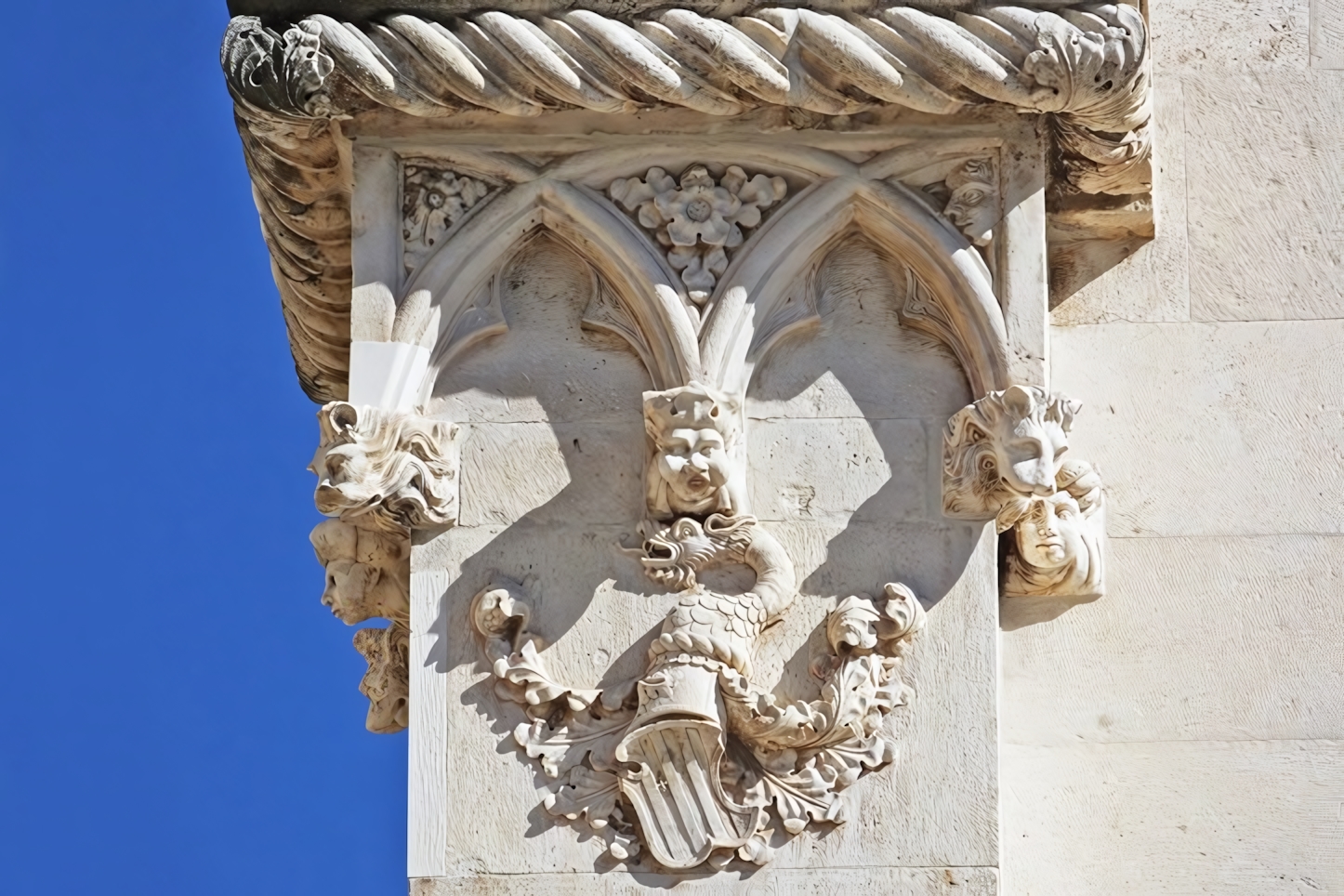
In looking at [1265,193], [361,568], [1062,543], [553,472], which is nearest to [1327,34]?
[1265,193]

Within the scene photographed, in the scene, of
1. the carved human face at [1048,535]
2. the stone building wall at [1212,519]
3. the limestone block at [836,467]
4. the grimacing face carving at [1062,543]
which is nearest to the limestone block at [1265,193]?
the stone building wall at [1212,519]

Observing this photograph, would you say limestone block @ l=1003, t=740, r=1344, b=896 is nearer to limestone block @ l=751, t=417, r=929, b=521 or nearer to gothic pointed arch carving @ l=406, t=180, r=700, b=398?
limestone block @ l=751, t=417, r=929, b=521

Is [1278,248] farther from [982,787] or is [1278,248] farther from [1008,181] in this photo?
[982,787]

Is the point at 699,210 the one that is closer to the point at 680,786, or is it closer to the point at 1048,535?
the point at 1048,535

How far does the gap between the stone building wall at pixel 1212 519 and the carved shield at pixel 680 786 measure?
66 centimetres

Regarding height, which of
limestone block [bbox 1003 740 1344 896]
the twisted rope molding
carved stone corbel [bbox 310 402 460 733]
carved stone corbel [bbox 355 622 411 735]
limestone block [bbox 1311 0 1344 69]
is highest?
limestone block [bbox 1311 0 1344 69]

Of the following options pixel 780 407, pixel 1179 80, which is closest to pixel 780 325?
pixel 780 407

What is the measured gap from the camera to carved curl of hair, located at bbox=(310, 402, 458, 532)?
217 inches

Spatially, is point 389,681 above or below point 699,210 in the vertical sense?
below

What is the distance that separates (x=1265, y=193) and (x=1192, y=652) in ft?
3.69

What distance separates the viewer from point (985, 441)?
5.52 m

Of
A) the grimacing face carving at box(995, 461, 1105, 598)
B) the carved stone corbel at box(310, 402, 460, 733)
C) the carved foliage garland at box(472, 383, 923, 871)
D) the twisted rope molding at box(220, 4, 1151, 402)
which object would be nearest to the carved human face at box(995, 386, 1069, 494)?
the grimacing face carving at box(995, 461, 1105, 598)

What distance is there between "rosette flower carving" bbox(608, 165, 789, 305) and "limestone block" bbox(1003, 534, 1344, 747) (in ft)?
3.40

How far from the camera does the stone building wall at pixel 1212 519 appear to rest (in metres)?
5.74
